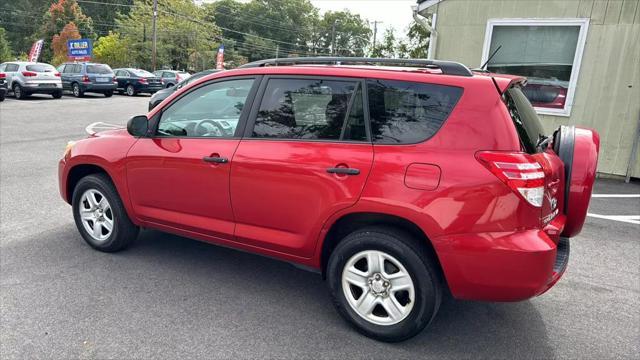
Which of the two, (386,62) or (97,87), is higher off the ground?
(386,62)

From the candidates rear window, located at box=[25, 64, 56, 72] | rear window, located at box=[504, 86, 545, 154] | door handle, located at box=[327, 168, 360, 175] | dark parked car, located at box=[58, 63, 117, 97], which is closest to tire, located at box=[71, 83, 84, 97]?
dark parked car, located at box=[58, 63, 117, 97]

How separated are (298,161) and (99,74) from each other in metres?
22.4

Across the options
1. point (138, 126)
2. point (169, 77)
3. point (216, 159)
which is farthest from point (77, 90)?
point (216, 159)

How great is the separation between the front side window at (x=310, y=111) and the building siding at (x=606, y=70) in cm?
668

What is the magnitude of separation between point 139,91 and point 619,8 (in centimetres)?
2353

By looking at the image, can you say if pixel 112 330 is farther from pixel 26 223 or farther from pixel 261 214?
pixel 26 223

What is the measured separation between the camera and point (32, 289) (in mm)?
3266

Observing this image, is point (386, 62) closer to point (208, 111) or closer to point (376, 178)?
point (376, 178)

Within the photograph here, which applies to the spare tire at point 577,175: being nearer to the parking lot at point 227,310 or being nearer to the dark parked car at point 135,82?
the parking lot at point 227,310

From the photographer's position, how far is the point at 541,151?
278 cm

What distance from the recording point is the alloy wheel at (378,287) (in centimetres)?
269

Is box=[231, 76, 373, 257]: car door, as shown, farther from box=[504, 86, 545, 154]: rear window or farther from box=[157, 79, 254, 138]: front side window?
box=[504, 86, 545, 154]: rear window

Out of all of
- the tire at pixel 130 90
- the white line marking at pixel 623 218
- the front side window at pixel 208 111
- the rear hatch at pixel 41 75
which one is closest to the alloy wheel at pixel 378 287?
the front side window at pixel 208 111

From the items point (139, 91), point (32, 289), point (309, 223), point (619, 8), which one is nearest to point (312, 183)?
point (309, 223)
